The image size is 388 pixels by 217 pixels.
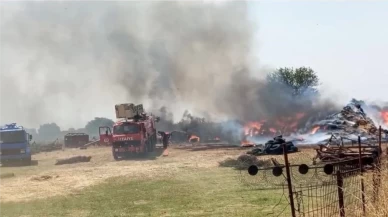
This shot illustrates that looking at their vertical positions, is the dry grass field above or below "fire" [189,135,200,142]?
below

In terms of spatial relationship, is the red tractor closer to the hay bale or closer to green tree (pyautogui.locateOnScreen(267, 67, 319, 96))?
the hay bale

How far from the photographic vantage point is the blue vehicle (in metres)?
32.5

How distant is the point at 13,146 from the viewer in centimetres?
3256

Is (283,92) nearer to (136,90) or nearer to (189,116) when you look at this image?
(189,116)

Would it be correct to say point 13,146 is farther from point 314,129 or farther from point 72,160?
point 314,129

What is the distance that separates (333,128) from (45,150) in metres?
28.3

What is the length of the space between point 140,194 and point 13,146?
1854 centimetres

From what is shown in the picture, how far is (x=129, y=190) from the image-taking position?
18.1 metres

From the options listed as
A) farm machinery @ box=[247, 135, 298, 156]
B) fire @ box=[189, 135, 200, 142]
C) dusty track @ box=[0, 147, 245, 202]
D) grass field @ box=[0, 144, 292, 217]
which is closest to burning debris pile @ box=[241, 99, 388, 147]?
farm machinery @ box=[247, 135, 298, 156]

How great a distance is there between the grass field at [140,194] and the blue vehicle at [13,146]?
805 centimetres

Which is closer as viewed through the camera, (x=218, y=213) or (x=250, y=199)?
(x=218, y=213)

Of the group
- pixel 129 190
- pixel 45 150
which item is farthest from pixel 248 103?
pixel 129 190

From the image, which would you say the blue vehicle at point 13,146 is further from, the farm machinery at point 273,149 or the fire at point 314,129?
the fire at point 314,129

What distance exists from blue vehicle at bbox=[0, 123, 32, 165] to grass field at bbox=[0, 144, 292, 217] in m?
8.05
